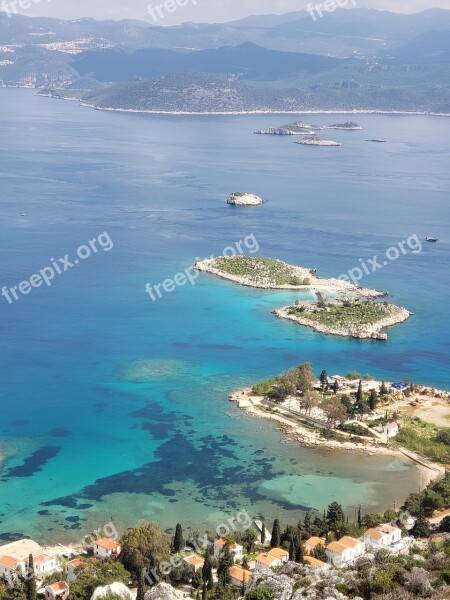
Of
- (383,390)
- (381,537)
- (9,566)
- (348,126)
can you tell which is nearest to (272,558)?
(381,537)

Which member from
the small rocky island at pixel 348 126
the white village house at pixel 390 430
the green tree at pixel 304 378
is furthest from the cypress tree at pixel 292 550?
the small rocky island at pixel 348 126

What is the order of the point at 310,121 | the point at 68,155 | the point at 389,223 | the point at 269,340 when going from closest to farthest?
1. the point at 269,340
2. the point at 389,223
3. the point at 68,155
4. the point at 310,121

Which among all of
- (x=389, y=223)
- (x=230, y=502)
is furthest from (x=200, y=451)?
(x=389, y=223)

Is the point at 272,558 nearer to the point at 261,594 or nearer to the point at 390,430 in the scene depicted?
the point at 261,594

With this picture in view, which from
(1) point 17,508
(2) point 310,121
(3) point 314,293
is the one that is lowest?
(1) point 17,508

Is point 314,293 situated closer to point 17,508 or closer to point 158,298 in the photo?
Result: point 158,298

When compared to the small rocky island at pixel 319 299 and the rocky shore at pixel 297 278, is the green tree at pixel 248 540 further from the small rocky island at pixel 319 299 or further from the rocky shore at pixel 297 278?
the rocky shore at pixel 297 278
